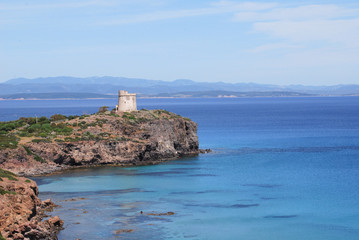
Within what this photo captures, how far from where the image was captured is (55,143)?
6588cm

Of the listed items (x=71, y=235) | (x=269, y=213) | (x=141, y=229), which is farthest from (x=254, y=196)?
(x=71, y=235)

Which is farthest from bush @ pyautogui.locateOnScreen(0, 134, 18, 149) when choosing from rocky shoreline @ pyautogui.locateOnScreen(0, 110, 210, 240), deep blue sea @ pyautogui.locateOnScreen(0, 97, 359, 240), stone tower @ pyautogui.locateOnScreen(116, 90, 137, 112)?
stone tower @ pyautogui.locateOnScreen(116, 90, 137, 112)

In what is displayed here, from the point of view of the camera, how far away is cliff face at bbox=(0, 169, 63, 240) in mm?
32375

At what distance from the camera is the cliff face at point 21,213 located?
1275 inches

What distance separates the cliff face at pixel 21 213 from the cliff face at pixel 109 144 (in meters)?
20.7

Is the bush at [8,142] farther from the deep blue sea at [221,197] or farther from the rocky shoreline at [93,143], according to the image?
the deep blue sea at [221,197]

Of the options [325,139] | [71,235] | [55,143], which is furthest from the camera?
[325,139]

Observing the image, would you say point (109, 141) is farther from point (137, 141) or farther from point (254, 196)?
point (254, 196)

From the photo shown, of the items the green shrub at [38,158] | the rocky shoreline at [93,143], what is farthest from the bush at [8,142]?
the green shrub at [38,158]

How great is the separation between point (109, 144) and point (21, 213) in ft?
112

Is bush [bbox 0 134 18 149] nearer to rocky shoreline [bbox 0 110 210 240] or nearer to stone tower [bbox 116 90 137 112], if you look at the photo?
rocky shoreline [bbox 0 110 210 240]

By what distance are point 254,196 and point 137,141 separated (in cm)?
2579

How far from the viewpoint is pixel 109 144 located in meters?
68.9

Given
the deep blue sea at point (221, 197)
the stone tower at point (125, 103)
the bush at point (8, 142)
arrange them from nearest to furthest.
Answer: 1. the deep blue sea at point (221, 197)
2. the bush at point (8, 142)
3. the stone tower at point (125, 103)
